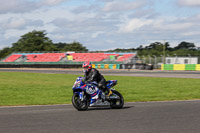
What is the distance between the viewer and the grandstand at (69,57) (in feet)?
223

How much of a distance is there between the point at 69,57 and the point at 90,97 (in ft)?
206

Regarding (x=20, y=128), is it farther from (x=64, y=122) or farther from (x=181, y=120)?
(x=181, y=120)

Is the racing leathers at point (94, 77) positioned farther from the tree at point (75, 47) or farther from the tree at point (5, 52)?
the tree at point (75, 47)

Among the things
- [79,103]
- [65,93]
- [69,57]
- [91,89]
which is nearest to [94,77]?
[91,89]

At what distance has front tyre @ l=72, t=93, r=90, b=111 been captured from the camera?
9.74 metres

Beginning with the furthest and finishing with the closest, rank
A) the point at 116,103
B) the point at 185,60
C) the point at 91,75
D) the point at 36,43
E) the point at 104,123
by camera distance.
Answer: the point at 36,43 → the point at 185,60 → the point at 116,103 → the point at 91,75 → the point at 104,123

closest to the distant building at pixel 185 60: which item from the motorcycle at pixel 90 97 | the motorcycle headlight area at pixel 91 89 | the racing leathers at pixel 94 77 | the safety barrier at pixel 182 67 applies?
the safety barrier at pixel 182 67

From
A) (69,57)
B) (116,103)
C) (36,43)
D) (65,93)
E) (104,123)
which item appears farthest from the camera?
(36,43)

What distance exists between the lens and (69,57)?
72.6 metres

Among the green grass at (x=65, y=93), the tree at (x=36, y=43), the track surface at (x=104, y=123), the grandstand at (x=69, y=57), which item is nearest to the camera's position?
the track surface at (x=104, y=123)

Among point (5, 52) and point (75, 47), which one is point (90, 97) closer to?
point (5, 52)

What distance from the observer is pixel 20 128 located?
21.9 feet

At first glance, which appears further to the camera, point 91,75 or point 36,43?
point 36,43

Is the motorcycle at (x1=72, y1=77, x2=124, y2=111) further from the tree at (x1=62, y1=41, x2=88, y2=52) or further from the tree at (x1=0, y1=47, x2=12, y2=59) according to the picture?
the tree at (x1=62, y1=41, x2=88, y2=52)
